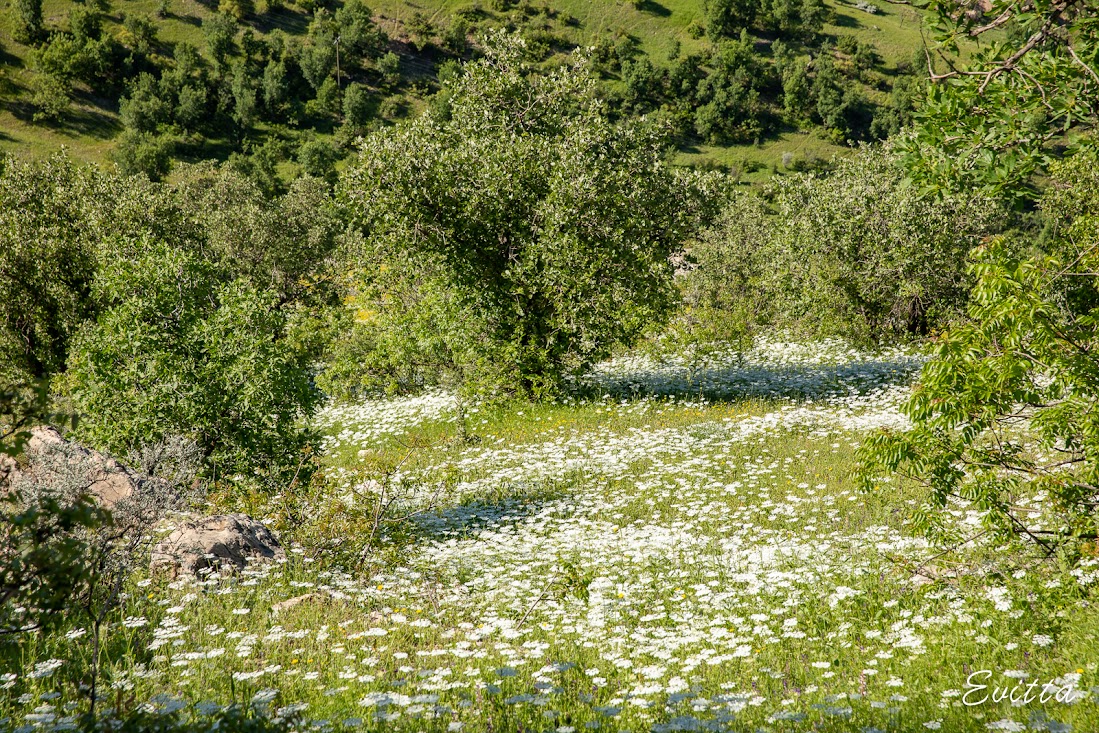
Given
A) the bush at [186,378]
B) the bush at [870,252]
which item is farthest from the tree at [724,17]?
the bush at [186,378]

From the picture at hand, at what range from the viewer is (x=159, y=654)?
716 cm

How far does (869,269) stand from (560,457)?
17.5m

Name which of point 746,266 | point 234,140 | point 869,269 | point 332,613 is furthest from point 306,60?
point 332,613

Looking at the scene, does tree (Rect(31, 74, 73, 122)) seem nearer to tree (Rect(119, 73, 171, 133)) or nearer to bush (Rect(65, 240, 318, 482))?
tree (Rect(119, 73, 171, 133))

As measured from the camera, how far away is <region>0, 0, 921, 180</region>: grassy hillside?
4757 inches

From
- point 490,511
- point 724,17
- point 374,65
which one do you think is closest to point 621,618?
point 490,511

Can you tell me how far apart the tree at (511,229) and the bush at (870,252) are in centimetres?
860

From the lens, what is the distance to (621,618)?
7.96 m

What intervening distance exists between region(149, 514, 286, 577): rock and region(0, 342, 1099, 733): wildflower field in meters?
0.40

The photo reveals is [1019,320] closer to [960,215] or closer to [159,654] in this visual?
[159,654]

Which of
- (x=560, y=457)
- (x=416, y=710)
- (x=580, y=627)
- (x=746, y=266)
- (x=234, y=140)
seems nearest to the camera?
(x=416, y=710)

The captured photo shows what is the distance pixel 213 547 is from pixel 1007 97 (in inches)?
431

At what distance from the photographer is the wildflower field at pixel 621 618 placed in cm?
586

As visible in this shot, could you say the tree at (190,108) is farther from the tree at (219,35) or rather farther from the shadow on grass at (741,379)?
the shadow on grass at (741,379)
